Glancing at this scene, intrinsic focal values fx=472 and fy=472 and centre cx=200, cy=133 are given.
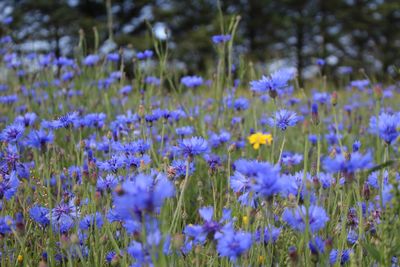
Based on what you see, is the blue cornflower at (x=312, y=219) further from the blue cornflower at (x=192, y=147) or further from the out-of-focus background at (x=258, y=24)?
the out-of-focus background at (x=258, y=24)

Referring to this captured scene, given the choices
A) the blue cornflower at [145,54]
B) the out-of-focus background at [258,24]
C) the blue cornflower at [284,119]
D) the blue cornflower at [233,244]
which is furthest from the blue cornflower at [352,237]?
the out-of-focus background at [258,24]

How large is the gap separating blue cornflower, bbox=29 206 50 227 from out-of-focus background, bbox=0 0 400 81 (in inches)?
540

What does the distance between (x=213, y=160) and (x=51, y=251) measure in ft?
2.04

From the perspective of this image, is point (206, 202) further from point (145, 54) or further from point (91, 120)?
point (145, 54)

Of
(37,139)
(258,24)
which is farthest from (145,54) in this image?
(258,24)

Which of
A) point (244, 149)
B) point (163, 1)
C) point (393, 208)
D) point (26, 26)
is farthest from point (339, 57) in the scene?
point (393, 208)

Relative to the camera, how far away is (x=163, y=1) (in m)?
17.0

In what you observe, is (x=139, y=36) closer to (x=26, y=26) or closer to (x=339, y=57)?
(x=26, y=26)

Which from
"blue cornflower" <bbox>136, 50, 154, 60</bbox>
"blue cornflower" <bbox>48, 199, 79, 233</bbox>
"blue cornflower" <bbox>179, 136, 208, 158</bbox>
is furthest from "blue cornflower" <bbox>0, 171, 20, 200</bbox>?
"blue cornflower" <bbox>136, 50, 154, 60</bbox>

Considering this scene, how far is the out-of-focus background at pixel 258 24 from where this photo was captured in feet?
50.1

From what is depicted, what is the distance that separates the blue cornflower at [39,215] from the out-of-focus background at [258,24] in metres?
13.7

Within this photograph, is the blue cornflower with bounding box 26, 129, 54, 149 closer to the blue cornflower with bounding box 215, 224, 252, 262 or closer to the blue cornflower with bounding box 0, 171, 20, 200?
the blue cornflower with bounding box 0, 171, 20, 200

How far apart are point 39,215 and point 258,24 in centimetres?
1719

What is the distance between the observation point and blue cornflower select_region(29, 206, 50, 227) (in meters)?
1.26
